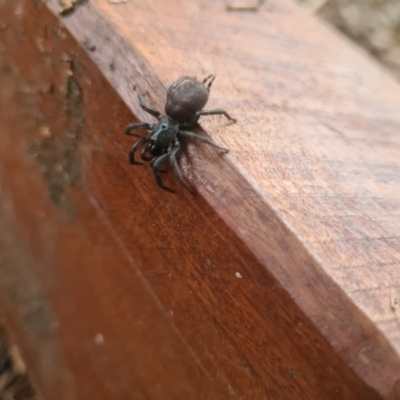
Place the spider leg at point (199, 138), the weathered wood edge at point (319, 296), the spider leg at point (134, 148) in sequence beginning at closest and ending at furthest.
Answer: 1. the weathered wood edge at point (319, 296)
2. the spider leg at point (199, 138)
3. the spider leg at point (134, 148)

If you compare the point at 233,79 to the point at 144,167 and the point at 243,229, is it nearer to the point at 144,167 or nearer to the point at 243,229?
the point at 144,167

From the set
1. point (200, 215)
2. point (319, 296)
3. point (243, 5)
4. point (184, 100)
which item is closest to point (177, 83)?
point (184, 100)

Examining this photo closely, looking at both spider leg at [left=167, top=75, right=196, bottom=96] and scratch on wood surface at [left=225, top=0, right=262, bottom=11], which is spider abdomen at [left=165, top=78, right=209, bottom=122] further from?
scratch on wood surface at [left=225, top=0, right=262, bottom=11]

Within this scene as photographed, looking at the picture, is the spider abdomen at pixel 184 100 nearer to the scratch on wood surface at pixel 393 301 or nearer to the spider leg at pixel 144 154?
the spider leg at pixel 144 154

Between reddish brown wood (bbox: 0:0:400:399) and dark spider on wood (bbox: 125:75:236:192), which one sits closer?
→ reddish brown wood (bbox: 0:0:400:399)

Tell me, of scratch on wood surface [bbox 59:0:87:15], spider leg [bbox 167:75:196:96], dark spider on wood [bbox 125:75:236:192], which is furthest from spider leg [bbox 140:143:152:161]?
scratch on wood surface [bbox 59:0:87:15]

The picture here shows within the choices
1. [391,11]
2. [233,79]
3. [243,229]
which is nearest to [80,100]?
[233,79]

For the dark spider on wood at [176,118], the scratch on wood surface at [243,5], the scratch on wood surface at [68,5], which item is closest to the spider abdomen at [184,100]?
the dark spider on wood at [176,118]
